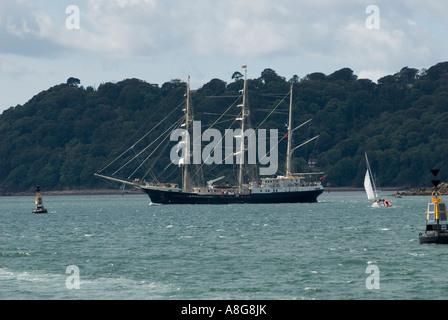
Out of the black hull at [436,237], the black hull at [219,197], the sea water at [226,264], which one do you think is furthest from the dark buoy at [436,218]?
the black hull at [219,197]

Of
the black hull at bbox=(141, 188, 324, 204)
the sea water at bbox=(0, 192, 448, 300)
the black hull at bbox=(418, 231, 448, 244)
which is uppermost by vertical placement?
the black hull at bbox=(141, 188, 324, 204)

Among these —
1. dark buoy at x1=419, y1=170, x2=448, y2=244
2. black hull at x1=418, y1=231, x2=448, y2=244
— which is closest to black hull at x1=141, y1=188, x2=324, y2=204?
black hull at x1=418, y1=231, x2=448, y2=244

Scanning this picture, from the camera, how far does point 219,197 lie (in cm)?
14462

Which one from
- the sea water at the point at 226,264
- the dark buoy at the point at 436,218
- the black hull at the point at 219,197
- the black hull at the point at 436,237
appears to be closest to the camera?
the sea water at the point at 226,264

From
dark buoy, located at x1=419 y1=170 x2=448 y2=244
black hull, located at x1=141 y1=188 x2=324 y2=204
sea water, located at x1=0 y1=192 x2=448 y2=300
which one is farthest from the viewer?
black hull, located at x1=141 y1=188 x2=324 y2=204

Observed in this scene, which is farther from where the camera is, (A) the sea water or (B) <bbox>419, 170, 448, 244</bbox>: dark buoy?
(B) <bbox>419, 170, 448, 244</bbox>: dark buoy

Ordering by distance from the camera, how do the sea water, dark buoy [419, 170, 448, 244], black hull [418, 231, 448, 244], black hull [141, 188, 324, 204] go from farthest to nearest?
black hull [141, 188, 324, 204], black hull [418, 231, 448, 244], dark buoy [419, 170, 448, 244], the sea water

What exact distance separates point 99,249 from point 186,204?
3466 inches

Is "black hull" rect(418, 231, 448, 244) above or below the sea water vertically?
above

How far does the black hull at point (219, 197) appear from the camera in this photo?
143000mm

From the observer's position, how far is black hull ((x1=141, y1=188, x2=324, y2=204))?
143m

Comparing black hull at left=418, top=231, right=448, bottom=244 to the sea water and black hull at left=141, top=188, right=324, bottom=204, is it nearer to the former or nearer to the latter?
the sea water

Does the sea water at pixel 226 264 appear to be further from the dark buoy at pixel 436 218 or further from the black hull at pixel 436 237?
the dark buoy at pixel 436 218
